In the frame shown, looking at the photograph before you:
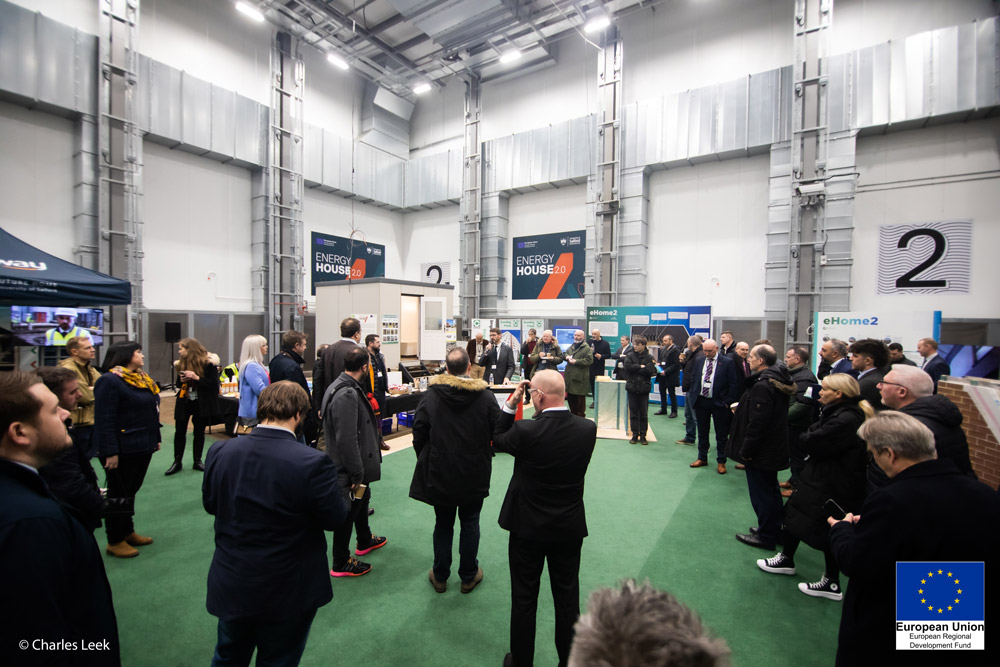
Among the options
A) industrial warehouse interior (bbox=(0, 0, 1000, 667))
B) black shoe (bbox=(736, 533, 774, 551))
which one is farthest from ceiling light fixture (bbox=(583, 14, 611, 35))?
black shoe (bbox=(736, 533, 774, 551))

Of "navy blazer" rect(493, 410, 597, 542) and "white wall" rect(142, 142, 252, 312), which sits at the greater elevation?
"white wall" rect(142, 142, 252, 312)

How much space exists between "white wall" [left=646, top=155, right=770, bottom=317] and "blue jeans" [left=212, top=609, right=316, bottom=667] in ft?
33.6

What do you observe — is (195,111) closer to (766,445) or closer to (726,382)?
(726,382)

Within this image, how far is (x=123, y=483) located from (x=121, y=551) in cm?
47

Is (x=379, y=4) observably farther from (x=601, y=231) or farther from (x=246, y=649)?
(x=246, y=649)

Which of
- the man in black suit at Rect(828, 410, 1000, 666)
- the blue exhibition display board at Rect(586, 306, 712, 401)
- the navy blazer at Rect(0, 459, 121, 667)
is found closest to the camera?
the navy blazer at Rect(0, 459, 121, 667)

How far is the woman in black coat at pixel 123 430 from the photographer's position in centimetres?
312

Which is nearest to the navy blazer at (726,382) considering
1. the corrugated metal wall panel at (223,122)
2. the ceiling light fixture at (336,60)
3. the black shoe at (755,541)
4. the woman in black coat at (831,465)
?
the black shoe at (755,541)

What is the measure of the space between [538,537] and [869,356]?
129 inches

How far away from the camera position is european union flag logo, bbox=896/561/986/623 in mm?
1429

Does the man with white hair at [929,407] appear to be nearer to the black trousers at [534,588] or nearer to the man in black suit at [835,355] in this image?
the black trousers at [534,588]

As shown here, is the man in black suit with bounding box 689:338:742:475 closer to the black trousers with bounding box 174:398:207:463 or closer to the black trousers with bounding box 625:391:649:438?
the black trousers with bounding box 625:391:649:438

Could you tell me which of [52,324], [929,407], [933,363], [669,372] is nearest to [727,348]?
[933,363]

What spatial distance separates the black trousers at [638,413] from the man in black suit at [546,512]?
4.48m
